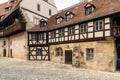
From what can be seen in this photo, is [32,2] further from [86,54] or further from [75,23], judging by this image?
[86,54]

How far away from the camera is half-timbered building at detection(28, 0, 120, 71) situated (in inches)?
743

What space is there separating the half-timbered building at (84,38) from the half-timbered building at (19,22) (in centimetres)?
149

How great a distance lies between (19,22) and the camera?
28.9 metres

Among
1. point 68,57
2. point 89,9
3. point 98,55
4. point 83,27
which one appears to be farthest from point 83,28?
point 68,57

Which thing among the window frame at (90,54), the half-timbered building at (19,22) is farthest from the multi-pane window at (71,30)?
the half-timbered building at (19,22)

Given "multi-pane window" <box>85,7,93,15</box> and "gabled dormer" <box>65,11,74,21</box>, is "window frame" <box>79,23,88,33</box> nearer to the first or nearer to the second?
"multi-pane window" <box>85,7,93,15</box>

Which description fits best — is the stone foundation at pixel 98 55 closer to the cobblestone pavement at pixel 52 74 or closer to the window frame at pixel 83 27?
the cobblestone pavement at pixel 52 74

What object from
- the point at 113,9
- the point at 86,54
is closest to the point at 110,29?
the point at 113,9

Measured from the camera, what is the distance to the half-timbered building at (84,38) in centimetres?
1888

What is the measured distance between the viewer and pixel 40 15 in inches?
1325

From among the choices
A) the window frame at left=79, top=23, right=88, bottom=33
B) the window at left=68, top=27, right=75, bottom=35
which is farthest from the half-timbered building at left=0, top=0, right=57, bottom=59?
the window frame at left=79, top=23, right=88, bottom=33

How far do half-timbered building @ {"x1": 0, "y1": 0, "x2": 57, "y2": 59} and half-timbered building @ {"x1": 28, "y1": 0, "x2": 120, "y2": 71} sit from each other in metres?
1.49

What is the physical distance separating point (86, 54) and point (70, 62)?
3638 mm

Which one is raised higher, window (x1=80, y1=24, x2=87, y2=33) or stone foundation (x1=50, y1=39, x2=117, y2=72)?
window (x1=80, y1=24, x2=87, y2=33)
